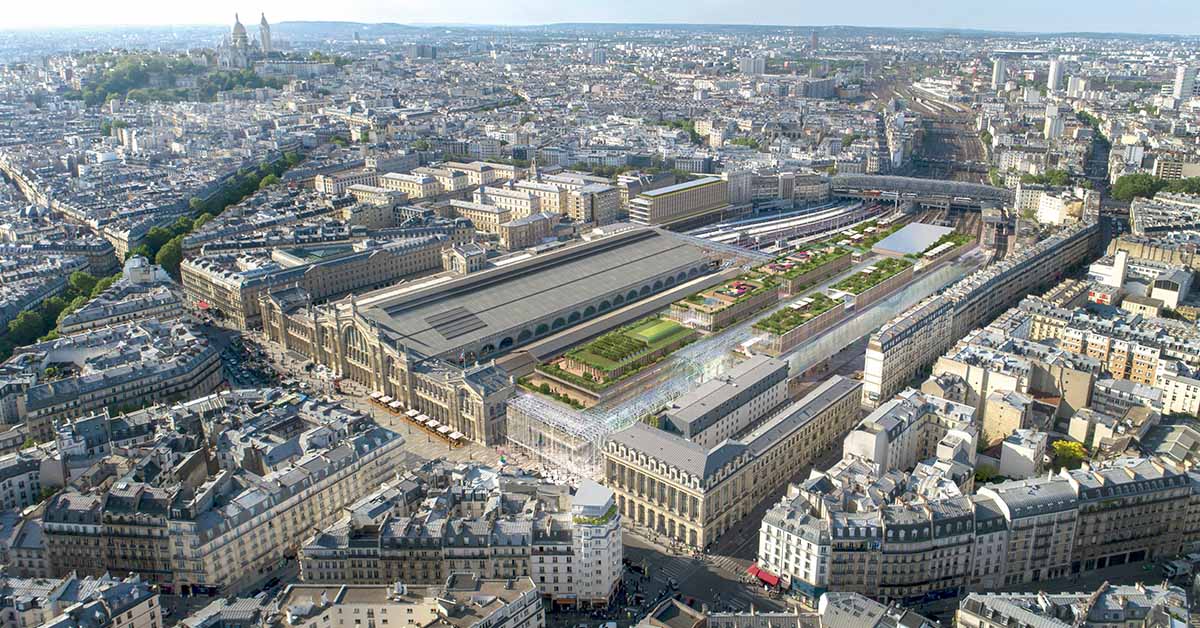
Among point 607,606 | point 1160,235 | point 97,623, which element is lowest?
point 607,606

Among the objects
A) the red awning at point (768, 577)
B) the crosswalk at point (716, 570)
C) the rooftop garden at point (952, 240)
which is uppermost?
the rooftop garden at point (952, 240)

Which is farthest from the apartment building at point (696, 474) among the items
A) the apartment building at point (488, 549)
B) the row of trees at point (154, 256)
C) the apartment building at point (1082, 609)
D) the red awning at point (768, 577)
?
the row of trees at point (154, 256)

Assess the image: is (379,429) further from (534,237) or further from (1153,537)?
(534,237)

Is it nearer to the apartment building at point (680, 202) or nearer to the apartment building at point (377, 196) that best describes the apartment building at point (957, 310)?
the apartment building at point (680, 202)

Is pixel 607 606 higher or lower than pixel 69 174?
lower

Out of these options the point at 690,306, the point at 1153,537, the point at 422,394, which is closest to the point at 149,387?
the point at 422,394

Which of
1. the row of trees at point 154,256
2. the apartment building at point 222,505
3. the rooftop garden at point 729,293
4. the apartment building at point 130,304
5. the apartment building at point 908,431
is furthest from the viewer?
the rooftop garden at point 729,293
